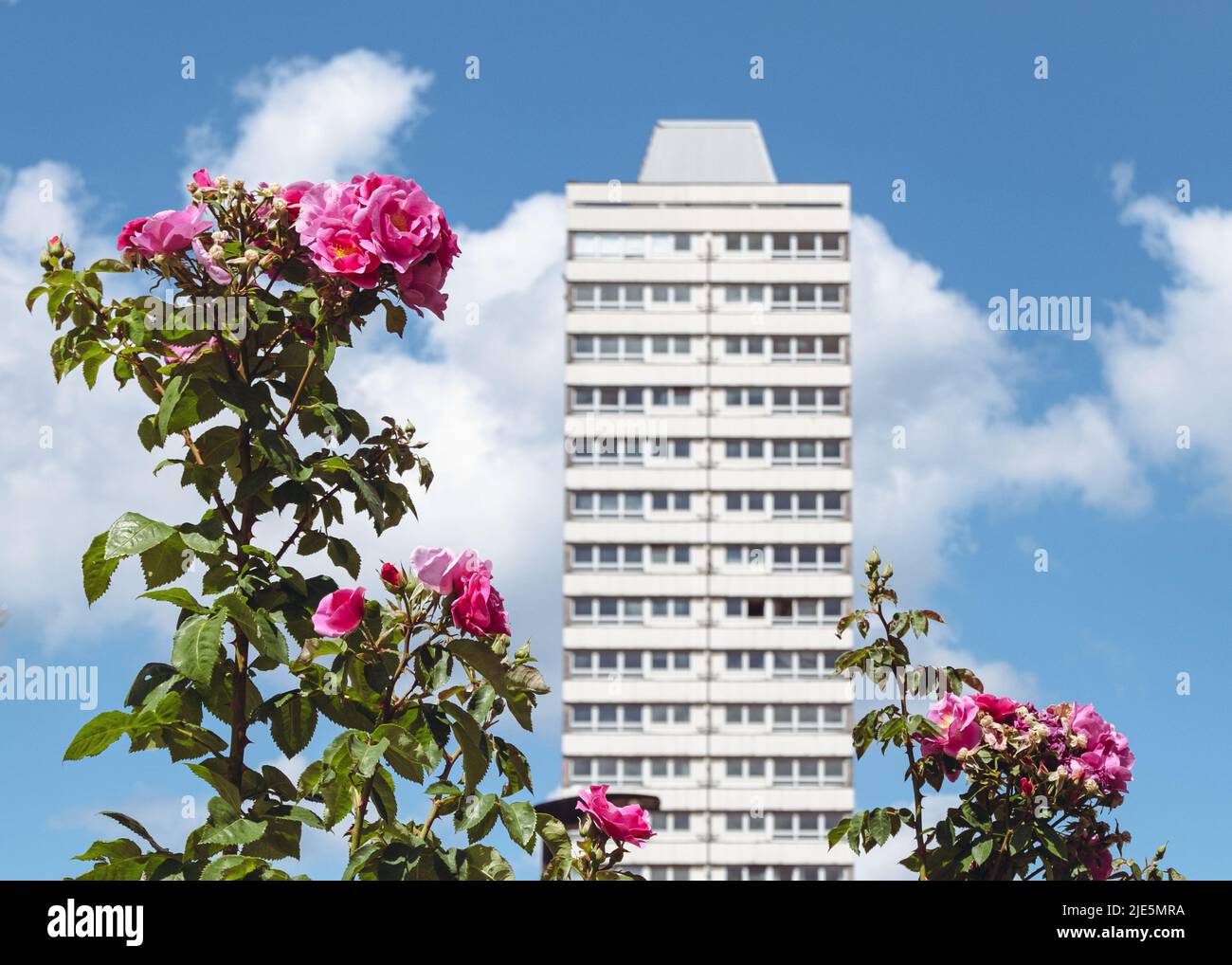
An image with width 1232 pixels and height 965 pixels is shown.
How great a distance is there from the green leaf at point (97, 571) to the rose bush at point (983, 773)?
2389 millimetres

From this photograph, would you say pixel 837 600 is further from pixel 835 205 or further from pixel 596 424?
pixel 835 205

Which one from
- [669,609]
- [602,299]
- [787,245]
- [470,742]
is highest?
[787,245]

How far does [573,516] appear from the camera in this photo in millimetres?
85000

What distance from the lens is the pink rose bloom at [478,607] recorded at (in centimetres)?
354

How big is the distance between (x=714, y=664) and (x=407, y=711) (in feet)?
265

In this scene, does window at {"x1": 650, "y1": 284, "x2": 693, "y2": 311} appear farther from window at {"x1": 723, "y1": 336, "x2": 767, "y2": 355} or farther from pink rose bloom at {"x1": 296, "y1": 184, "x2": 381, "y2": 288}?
pink rose bloom at {"x1": 296, "y1": 184, "x2": 381, "y2": 288}

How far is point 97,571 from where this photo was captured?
3.64 m

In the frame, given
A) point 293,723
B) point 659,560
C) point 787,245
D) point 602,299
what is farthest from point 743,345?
point 293,723

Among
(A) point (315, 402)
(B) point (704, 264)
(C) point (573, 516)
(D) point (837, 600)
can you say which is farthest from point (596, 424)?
(A) point (315, 402)

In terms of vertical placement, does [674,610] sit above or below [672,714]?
above

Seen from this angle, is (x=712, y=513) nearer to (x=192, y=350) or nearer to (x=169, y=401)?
(x=192, y=350)

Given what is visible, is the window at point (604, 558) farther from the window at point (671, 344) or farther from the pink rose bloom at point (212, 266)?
the pink rose bloom at point (212, 266)

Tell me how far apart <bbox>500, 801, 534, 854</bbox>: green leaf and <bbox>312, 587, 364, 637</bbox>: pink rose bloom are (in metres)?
0.54

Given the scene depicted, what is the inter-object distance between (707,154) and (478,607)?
9174cm
